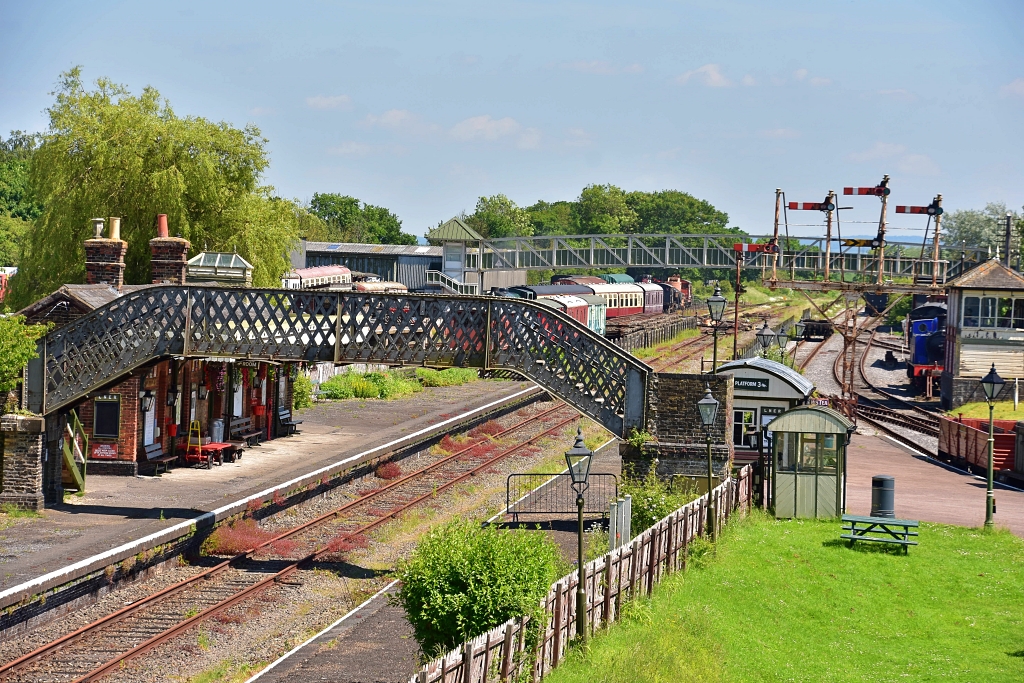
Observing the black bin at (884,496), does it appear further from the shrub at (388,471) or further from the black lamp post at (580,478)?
the shrub at (388,471)

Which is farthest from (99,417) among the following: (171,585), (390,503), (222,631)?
(222,631)

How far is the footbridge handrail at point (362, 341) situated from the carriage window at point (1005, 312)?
100 ft

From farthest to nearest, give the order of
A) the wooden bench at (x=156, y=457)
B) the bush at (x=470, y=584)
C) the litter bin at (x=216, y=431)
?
the litter bin at (x=216, y=431) < the wooden bench at (x=156, y=457) < the bush at (x=470, y=584)

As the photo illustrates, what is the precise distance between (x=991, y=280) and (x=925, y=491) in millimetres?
22560

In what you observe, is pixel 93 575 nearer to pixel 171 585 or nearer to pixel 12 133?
pixel 171 585

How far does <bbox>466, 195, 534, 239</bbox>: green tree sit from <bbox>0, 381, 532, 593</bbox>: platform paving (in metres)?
94.3

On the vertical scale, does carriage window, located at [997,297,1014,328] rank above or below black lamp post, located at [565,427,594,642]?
above

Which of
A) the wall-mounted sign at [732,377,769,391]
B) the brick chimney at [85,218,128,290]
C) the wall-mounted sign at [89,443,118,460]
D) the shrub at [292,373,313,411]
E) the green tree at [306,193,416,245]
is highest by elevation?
the green tree at [306,193,416,245]

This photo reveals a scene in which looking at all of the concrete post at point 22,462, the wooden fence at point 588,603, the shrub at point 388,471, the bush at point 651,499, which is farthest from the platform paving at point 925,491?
the concrete post at point 22,462

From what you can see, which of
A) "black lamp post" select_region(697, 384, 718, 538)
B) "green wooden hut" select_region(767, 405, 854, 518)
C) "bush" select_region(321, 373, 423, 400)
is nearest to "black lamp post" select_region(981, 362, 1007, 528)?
"green wooden hut" select_region(767, 405, 854, 518)

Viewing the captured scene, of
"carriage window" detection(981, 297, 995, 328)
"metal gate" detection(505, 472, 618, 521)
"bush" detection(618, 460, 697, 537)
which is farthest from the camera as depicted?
"carriage window" detection(981, 297, 995, 328)

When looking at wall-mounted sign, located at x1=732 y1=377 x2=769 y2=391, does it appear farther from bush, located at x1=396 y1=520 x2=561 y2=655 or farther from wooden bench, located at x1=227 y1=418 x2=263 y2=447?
wooden bench, located at x1=227 y1=418 x2=263 y2=447

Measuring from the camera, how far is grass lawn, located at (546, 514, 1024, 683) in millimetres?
14172

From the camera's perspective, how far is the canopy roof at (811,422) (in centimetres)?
2302
